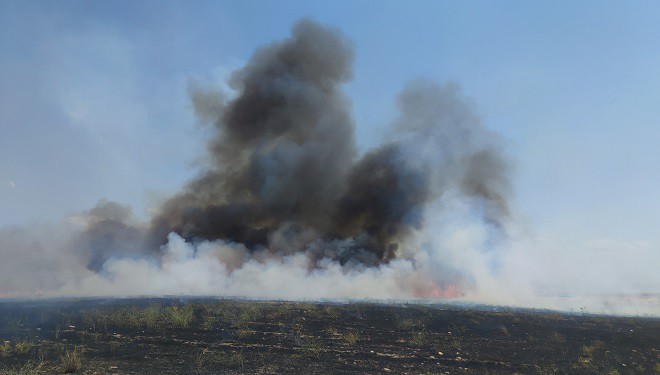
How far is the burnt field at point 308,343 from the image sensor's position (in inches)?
879

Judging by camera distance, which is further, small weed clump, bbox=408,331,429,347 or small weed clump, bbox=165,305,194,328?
small weed clump, bbox=165,305,194,328

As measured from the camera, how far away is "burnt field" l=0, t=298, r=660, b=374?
22328mm

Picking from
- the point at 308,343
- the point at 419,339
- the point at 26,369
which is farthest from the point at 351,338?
the point at 26,369

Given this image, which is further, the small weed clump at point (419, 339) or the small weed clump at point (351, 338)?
the small weed clump at point (419, 339)

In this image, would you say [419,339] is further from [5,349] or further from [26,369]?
[5,349]

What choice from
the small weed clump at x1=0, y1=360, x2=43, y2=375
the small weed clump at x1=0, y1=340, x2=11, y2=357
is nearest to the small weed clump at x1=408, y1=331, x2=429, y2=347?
the small weed clump at x1=0, y1=360, x2=43, y2=375

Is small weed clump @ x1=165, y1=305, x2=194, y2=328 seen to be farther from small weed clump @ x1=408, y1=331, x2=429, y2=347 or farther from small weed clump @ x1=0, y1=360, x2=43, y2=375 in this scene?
small weed clump @ x1=408, y1=331, x2=429, y2=347

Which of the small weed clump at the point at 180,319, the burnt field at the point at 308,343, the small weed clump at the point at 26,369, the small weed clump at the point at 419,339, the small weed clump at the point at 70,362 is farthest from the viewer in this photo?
the small weed clump at the point at 180,319

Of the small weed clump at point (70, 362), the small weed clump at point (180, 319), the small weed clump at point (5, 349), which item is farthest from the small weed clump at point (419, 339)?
the small weed clump at point (5, 349)

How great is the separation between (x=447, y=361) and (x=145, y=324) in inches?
901

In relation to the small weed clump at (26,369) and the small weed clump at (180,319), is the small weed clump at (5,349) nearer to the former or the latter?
the small weed clump at (26,369)

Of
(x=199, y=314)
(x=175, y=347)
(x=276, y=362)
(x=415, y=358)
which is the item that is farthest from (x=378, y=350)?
(x=199, y=314)

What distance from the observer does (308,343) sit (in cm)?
2770

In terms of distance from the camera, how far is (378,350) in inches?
1060
